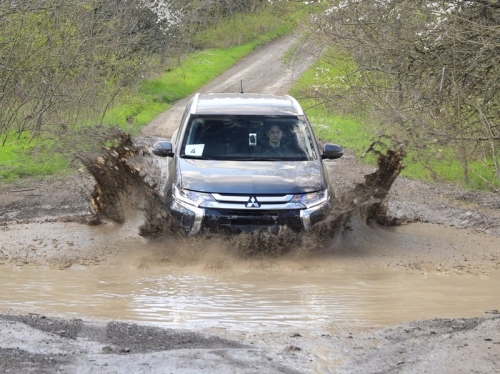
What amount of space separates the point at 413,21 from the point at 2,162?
25.1 ft

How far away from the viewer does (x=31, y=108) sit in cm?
1936

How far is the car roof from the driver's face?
0.22 meters

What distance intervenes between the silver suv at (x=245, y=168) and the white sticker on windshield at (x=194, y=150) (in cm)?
1

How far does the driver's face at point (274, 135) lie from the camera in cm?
1011

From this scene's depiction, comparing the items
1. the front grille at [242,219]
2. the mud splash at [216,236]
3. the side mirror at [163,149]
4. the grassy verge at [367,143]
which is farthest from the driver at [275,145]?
the grassy verge at [367,143]

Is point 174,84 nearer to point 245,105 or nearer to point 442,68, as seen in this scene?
point 442,68

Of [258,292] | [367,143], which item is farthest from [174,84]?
[258,292]

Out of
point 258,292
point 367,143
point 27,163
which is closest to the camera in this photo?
point 258,292

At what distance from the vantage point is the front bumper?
29.3 ft

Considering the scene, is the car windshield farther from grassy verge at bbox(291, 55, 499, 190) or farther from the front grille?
grassy verge at bbox(291, 55, 499, 190)

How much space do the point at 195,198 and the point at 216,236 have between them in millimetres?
437

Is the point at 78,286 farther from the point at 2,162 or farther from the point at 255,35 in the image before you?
the point at 255,35

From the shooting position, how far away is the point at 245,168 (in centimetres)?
943

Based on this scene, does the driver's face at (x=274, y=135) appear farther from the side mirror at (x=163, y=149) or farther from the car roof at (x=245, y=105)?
the side mirror at (x=163, y=149)
